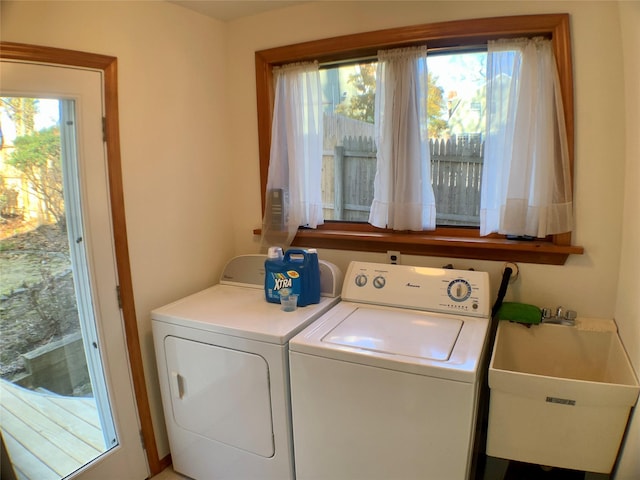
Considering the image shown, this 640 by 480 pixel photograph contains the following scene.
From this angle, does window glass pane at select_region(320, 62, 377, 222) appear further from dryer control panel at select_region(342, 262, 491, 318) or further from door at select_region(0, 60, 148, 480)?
door at select_region(0, 60, 148, 480)

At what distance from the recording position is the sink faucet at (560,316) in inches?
68.2

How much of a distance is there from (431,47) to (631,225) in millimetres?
1166

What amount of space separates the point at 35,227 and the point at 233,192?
110cm

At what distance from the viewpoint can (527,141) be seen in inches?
69.1

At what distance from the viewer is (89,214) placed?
1.71 metres

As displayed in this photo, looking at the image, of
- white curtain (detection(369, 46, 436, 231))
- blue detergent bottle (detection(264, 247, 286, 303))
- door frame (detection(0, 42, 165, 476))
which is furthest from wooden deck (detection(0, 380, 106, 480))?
white curtain (detection(369, 46, 436, 231))

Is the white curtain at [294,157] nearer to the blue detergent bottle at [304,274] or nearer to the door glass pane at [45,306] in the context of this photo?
the blue detergent bottle at [304,274]

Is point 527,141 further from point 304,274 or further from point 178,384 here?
point 178,384

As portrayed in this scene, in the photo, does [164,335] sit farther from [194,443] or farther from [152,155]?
[152,155]

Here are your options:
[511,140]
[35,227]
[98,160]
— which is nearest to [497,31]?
[511,140]

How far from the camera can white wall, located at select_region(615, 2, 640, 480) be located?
1.30 m

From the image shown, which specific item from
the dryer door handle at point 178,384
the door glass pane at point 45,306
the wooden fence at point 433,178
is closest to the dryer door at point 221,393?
the dryer door handle at point 178,384

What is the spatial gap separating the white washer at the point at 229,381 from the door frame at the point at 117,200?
11 cm

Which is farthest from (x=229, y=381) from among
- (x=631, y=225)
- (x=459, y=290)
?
(x=631, y=225)
